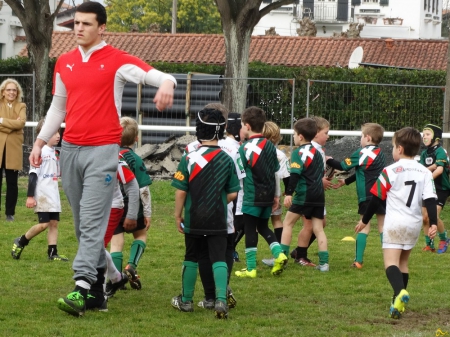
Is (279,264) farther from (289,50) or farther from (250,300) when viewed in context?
(289,50)

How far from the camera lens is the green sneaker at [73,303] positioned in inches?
269

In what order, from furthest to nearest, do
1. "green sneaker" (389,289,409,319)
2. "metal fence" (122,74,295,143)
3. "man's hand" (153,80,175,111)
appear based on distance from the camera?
"metal fence" (122,74,295,143) < "green sneaker" (389,289,409,319) < "man's hand" (153,80,175,111)

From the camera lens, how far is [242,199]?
32.1 ft

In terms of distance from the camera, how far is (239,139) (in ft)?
Result: 33.2

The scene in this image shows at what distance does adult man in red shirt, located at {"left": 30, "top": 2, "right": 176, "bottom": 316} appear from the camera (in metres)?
6.85

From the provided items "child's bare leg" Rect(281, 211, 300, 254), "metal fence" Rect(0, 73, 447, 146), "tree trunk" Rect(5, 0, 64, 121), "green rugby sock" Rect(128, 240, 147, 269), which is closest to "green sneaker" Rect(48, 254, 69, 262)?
"green rugby sock" Rect(128, 240, 147, 269)

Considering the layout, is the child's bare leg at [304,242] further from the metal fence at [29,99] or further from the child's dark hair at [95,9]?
the metal fence at [29,99]

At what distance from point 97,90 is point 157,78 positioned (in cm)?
52

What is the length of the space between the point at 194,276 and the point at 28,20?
1763 cm

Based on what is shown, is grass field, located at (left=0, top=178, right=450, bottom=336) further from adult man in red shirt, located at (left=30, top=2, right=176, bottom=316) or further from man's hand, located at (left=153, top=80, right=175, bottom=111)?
man's hand, located at (left=153, top=80, right=175, bottom=111)

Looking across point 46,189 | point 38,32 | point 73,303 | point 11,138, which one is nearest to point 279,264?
point 46,189

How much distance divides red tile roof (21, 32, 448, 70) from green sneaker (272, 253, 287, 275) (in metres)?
36.3

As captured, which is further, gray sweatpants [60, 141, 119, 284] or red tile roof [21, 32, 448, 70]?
red tile roof [21, 32, 448, 70]

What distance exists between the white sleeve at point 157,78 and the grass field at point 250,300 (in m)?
1.80
